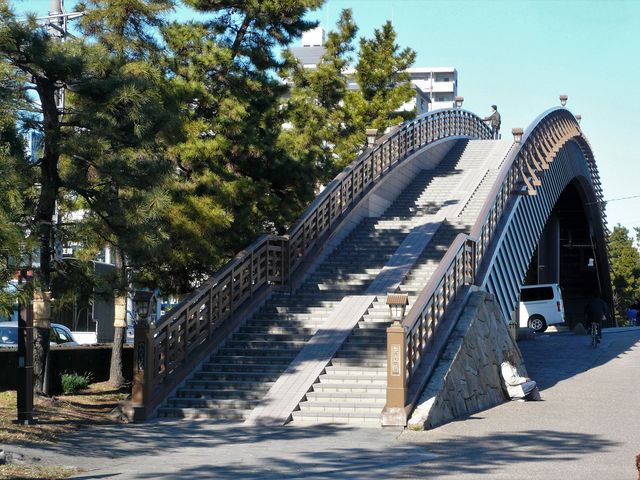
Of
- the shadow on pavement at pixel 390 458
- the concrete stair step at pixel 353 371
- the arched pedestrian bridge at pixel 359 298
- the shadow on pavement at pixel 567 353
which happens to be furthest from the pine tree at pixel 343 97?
the shadow on pavement at pixel 390 458

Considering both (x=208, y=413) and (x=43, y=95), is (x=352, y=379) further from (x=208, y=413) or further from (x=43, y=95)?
(x=43, y=95)

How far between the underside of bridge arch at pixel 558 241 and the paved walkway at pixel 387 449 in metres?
6.80

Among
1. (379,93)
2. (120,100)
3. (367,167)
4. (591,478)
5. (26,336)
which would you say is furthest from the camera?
(379,93)

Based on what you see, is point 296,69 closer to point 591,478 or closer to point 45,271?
point 45,271

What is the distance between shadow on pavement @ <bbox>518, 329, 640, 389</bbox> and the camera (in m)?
23.9

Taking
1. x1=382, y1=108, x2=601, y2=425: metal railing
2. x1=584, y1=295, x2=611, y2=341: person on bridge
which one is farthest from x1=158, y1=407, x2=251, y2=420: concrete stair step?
x1=584, y1=295, x2=611, y2=341: person on bridge

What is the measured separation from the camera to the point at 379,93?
40.7m

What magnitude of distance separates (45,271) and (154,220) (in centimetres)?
198

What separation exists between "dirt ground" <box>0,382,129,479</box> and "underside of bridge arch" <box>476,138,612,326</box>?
29.1ft

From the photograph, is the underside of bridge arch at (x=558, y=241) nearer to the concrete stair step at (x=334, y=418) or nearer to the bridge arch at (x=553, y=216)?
the bridge arch at (x=553, y=216)

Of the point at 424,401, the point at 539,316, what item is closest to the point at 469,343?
the point at 424,401

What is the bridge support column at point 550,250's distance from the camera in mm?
58562

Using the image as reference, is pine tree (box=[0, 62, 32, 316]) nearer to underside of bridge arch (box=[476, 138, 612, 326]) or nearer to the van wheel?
underside of bridge arch (box=[476, 138, 612, 326])

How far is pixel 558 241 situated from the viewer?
59281 millimetres
